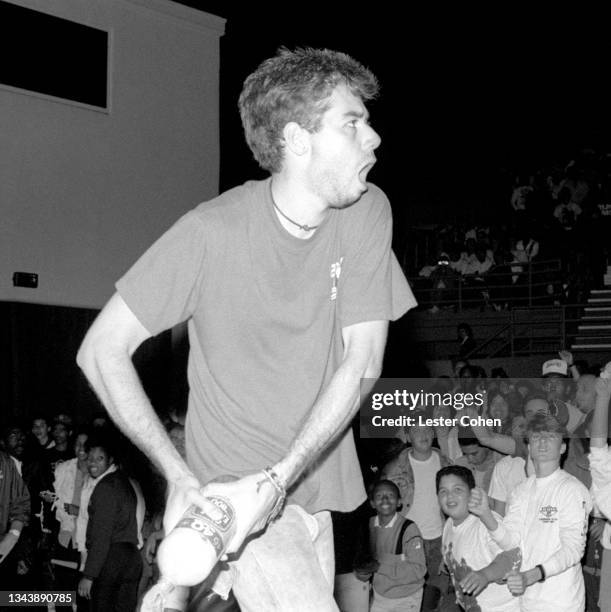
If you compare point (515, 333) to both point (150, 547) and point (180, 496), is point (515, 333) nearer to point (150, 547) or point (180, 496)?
point (150, 547)

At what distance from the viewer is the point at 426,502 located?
8.72 metres

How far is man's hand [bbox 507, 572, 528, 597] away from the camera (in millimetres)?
6262

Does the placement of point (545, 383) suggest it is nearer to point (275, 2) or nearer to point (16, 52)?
point (275, 2)

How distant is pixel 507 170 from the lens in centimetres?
2125

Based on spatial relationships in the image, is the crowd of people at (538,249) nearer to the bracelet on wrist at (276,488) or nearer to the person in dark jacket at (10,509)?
the person in dark jacket at (10,509)

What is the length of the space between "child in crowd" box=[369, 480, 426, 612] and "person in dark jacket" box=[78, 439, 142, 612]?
205cm

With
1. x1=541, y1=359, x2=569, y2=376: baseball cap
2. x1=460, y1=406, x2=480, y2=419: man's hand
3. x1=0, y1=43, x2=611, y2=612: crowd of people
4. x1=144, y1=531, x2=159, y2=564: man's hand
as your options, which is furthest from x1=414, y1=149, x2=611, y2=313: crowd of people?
x1=0, y1=43, x2=611, y2=612: crowd of people

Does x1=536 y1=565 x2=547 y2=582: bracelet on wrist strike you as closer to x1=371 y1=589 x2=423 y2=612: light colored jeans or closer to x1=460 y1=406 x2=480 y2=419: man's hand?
x1=371 y1=589 x2=423 y2=612: light colored jeans

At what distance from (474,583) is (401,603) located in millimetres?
1395

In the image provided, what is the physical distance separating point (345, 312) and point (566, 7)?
12612 millimetres

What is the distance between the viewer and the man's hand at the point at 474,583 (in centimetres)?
645

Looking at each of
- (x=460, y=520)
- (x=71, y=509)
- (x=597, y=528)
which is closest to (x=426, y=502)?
(x=460, y=520)

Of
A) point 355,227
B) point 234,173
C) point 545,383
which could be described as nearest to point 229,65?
point 234,173

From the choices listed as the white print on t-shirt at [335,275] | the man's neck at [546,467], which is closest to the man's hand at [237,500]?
the white print on t-shirt at [335,275]
